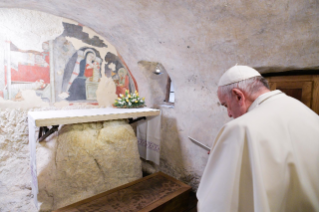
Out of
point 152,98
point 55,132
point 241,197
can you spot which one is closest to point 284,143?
point 241,197

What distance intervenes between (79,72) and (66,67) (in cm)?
26

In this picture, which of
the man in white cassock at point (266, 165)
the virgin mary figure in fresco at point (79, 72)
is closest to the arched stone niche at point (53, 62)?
the virgin mary figure in fresco at point (79, 72)

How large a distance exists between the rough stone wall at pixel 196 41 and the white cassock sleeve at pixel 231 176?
5.62ft

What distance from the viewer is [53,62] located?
348cm

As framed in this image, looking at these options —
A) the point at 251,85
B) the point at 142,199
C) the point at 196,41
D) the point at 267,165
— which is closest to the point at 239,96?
the point at 251,85

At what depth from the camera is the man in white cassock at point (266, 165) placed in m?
0.94

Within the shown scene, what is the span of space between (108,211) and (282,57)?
9.98ft

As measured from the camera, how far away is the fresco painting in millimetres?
3160

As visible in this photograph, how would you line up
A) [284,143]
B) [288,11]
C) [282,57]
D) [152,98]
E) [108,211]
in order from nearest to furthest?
[284,143]
[288,11]
[282,57]
[108,211]
[152,98]

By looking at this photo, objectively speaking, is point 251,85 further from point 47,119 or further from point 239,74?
point 47,119

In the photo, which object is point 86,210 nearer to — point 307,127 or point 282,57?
point 307,127

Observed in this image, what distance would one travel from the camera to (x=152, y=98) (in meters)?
4.57

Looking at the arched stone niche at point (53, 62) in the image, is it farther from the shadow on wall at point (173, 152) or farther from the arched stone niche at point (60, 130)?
the shadow on wall at point (173, 152)

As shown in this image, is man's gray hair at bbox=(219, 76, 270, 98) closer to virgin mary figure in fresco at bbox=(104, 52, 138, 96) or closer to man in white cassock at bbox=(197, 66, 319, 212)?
man in white cassock at bbox=(197, 66, 319, 212)
